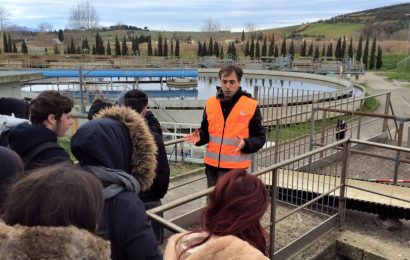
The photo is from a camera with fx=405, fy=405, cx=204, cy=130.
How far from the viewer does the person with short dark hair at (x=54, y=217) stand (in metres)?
1.13

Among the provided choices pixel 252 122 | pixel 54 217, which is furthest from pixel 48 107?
pixel 252 122

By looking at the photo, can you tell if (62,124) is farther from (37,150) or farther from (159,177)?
(159,177)

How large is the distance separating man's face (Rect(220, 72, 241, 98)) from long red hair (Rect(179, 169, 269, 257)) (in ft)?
7.07

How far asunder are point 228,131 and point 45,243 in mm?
2692

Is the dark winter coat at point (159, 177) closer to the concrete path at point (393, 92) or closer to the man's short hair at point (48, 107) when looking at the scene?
the man's short hair at point (48, 107)

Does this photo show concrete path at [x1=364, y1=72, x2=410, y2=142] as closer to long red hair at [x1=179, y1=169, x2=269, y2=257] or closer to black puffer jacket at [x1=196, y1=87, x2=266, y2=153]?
black puffer jacket at [x1=196, y1=87, x2=266, y2=153]

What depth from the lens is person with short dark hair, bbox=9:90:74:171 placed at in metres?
2.30

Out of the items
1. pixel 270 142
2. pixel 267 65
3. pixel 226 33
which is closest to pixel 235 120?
pixel 270 142

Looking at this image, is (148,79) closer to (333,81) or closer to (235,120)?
(333,81)

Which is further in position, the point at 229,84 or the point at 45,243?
the point at 229,84

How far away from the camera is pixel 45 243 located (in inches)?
44.6

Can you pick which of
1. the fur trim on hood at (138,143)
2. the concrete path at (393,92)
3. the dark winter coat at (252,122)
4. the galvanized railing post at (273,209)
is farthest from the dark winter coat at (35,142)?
the concrete path at (393,92)

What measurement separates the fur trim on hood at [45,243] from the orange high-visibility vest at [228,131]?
103 inches

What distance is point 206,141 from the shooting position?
397cm
